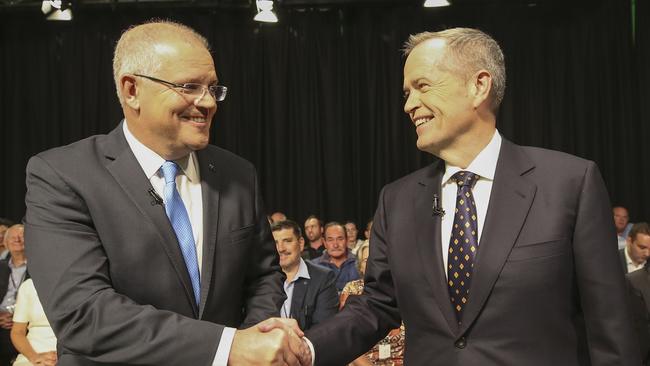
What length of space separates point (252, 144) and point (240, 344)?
9.98 m

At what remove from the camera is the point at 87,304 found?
207 cm

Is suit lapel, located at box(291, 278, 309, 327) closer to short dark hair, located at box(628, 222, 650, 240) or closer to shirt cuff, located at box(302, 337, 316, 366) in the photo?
shirt cuff, located at box(302, 337, 316, 366)

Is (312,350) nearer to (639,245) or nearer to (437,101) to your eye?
(437,101)

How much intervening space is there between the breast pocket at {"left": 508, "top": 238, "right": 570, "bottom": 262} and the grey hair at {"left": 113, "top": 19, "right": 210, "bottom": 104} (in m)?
1.04

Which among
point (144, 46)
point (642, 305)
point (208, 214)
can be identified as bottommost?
point (642, 305)

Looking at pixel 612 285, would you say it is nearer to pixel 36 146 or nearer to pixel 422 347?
pixel 422 347

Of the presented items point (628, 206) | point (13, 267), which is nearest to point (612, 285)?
point (13, 267)

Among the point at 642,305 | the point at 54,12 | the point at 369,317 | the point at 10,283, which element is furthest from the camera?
the point at 54,12

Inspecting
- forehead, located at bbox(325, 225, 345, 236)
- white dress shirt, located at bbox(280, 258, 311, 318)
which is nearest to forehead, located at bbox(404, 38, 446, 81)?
white dress shirt, located at bbox(280, 258, 311, 318)

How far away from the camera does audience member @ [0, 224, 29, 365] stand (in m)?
6.31

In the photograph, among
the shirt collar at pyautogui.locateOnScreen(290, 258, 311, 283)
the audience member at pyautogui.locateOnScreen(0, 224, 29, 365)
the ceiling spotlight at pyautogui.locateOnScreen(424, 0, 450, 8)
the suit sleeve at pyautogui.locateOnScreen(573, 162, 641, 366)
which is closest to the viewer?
the suit sleeve at pyautogui.locateOnScreen(573, 162, 641, 366)

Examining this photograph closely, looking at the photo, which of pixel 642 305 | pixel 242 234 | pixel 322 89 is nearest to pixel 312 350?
pixel 242 234

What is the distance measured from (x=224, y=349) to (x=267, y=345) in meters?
0.13

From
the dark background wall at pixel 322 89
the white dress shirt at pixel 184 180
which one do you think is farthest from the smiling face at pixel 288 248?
the dark background wall at pixel 322 89
